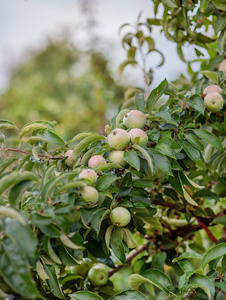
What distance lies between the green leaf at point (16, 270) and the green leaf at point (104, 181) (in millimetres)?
154

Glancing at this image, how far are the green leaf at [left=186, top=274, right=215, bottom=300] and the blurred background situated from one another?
2.83 ft

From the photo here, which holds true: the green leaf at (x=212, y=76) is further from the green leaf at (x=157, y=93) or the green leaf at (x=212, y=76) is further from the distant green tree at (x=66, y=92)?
the distant green tree at (x=66, y=92)

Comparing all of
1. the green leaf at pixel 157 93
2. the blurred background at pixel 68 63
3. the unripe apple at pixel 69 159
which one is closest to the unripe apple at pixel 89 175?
the unripe apple at pixel 69 159

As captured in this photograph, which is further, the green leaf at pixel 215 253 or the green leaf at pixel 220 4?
the green leaf at pixel 220 4

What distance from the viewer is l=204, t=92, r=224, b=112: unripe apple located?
67cm

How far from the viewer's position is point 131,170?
598 mm

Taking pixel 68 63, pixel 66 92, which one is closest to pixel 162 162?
pixel 66 92

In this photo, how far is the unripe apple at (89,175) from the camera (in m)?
0.49

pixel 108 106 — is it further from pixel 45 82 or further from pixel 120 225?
pixel 120 225

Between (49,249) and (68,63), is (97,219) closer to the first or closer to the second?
(49,249)

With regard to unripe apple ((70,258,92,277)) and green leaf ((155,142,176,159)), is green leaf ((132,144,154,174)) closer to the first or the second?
green leaf ((155,142,176,159))

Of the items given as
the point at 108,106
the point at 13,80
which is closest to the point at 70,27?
the point at 13,80

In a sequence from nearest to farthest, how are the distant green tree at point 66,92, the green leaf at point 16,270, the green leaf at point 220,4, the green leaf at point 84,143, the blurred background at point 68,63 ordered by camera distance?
1. the green leaf at point 16,270
2. the green leaf at point 84,143
3. the green leaf at point 220,4
4. the blurred background at point 68,63
5. the distant green tree at point 66,92

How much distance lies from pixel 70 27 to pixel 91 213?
429 centimetres
